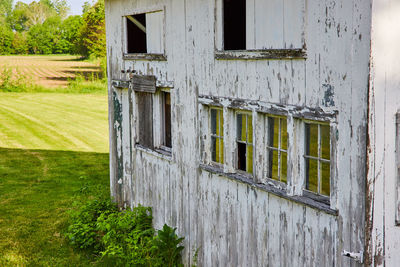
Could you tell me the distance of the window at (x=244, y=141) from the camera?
6336 mm

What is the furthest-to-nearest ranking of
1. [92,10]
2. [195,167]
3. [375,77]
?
[92,10] → [195,167] → [375,77]

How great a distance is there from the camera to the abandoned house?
4594 mm

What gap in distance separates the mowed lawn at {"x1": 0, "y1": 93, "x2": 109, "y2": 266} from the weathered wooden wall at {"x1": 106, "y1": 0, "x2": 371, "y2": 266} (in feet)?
5.89

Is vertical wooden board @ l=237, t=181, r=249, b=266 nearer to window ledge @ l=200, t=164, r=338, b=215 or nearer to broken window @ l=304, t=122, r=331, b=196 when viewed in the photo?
window ledge @ l=200, t=164, r=338, b=215

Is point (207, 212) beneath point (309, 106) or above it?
beneath

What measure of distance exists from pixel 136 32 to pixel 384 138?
6.14m

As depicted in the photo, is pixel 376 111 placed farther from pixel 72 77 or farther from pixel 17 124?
pixel 72 77

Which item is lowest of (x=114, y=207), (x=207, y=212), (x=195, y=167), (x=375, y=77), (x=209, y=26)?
(x=114, y=207)

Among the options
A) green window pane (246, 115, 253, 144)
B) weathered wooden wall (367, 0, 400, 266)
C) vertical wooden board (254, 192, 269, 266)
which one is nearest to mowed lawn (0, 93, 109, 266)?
vertical wooden board (254, 192, 269, 266)

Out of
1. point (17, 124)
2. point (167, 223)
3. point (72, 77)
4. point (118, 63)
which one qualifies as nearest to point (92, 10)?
point (72, 77)

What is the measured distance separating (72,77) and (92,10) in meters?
5.15

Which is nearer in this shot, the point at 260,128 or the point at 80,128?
the point at 260,128

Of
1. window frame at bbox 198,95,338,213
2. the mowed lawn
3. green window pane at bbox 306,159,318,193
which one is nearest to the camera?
window frame at bbox 198,95,338,213

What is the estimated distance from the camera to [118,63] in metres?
9.77
